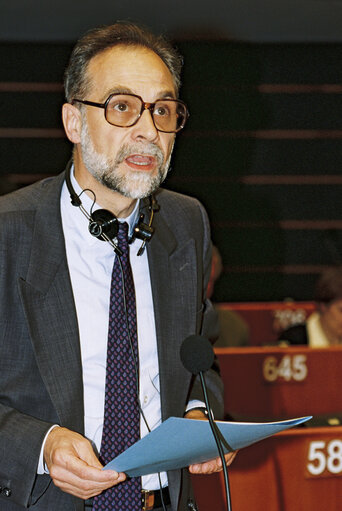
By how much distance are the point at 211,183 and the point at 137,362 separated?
535 cm

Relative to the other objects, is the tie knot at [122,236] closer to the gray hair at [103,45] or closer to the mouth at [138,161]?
the mouth at [138,161]

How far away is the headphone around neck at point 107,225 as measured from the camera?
5.02 ft

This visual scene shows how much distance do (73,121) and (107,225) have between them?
30 cm

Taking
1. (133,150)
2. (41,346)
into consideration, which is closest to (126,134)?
(133,150)

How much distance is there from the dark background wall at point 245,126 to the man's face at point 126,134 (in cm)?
477

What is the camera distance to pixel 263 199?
6.93m

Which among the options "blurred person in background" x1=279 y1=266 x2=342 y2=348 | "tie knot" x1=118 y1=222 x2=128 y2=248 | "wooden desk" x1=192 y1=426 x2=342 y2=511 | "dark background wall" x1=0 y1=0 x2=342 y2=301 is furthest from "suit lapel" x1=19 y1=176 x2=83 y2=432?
"dark background wall" x1=0 y1=0 x2=342 y2=301

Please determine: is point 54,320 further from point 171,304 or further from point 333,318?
point 333,318

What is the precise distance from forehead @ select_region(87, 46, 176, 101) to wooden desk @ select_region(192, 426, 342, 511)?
1.28 m

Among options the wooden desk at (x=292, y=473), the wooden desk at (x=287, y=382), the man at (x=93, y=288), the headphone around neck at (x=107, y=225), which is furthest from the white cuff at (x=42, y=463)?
the wooden desk at (x=287, y=382)

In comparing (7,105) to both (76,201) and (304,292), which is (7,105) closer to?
(304,292)

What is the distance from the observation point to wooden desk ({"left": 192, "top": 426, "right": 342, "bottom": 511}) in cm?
233

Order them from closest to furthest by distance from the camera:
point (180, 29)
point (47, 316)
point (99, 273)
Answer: point (47, 316)
point (99, 273)
point (180, 29)

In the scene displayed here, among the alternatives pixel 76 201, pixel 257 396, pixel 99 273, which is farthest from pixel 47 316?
pixel 257 396
